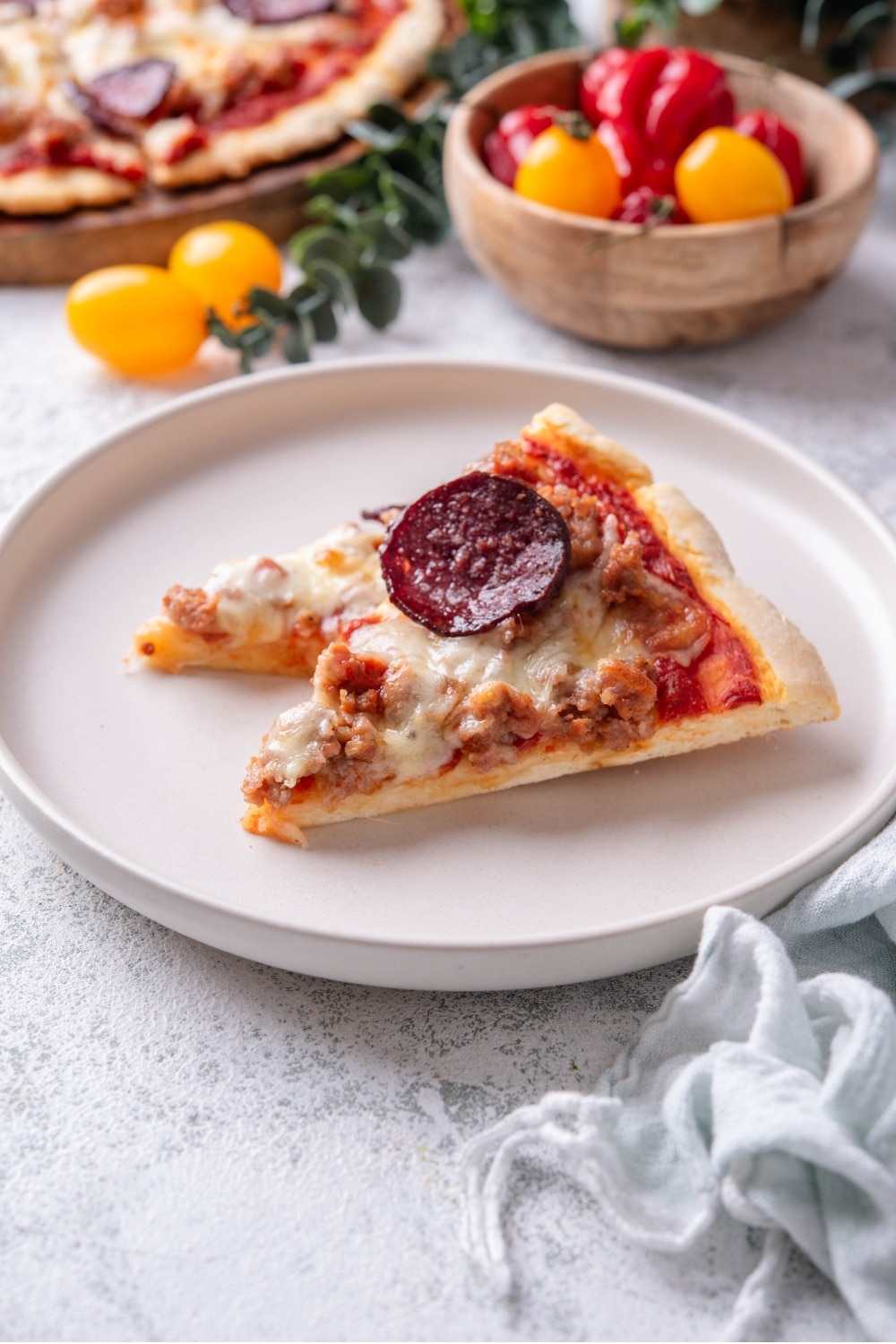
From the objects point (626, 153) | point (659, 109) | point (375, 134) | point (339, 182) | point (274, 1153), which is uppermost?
point (659, 109)

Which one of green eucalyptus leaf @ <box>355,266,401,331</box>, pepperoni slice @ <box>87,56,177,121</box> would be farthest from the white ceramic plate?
pepperoni slice @ <box>87,56,177,121</box>

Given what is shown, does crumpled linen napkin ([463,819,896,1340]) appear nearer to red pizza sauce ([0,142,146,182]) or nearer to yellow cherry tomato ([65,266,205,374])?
yellow cherry tomato ([65,266,205,374])

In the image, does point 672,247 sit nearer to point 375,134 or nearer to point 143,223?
point 375,134

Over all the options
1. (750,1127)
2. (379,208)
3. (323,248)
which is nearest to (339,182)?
(379,208)

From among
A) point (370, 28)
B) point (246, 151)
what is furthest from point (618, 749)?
point (370, 28)

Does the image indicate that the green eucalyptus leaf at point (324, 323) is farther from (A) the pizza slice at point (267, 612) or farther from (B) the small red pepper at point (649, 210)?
(A) the pizza slice at point (267, 612)

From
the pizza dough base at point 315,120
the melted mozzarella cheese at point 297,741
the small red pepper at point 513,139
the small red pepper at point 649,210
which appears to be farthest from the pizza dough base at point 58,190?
the melted mozzarella cheese at point 297,741

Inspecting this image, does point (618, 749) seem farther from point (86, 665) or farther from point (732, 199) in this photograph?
point (732, 199)
